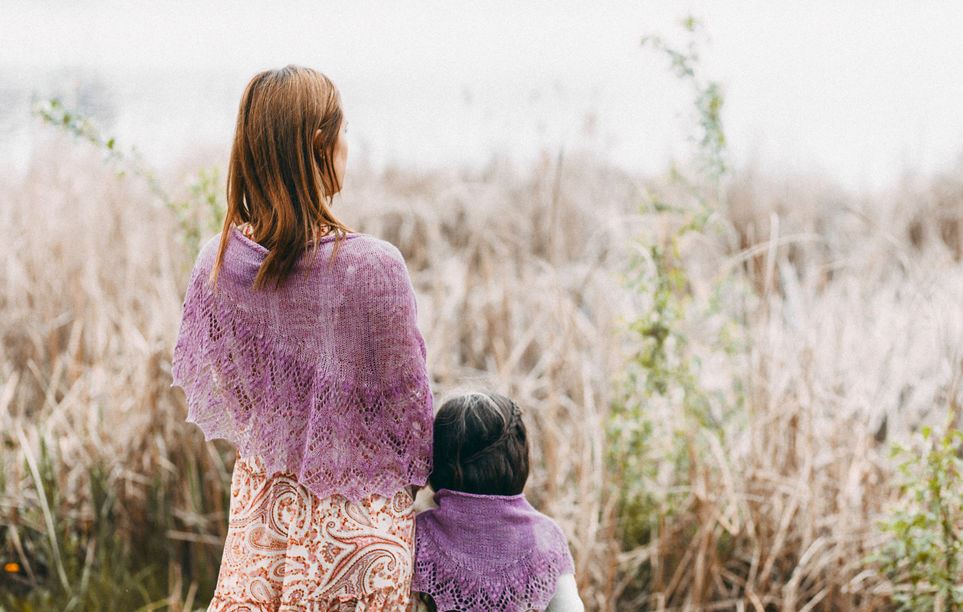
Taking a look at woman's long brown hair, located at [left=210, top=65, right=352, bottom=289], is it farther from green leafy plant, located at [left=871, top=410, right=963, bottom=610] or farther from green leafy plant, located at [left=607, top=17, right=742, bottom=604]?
green leafy plant, located at [left=871, top=410, right=963, bottom=610]

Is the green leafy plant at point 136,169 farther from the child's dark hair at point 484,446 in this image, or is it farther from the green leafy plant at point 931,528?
the green leafy plant at point 931,528

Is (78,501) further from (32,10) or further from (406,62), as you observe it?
(406,62)

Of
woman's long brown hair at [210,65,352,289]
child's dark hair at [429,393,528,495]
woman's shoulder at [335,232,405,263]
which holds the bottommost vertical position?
child's dark hair at [429,393,528,495]

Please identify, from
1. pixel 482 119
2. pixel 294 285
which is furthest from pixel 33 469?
pixel 482 119

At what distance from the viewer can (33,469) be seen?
9.66 ft

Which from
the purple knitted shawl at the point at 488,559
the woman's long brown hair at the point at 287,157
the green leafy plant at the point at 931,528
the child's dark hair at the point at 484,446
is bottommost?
the green leafy plant at the point at 931,528

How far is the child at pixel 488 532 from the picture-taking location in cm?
169

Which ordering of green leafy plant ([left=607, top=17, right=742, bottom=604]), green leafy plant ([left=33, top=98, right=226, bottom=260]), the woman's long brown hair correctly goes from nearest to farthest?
the woman's long brown hair < green leafy plant ([left=33, top=98, right=226, bottom=260]) < green leafy plant ([left=607, top=17, right=742, bottom=604])

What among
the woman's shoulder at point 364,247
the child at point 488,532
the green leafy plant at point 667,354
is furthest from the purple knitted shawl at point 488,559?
the green leafy plant at point 667,354

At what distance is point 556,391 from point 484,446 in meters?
1.18

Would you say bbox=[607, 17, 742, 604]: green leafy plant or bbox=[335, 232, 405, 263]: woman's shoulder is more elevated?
bbox=[335, 232, 405, 263]: woman's shoulder

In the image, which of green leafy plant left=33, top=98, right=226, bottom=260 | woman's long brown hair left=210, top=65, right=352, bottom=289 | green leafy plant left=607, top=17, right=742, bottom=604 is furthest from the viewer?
green leafy plant left=607, top=17, right=742, bottom=604

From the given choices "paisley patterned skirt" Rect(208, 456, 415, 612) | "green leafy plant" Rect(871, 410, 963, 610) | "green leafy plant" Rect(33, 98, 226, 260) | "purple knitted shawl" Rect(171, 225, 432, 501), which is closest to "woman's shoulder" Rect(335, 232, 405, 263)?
"purple knitted shawl" Rect(171, 225, 432, 501)

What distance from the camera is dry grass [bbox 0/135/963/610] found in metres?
2.77
